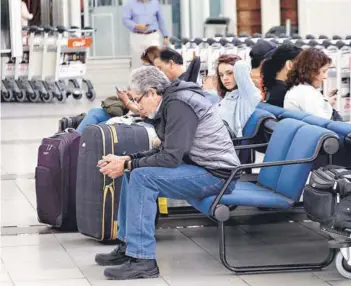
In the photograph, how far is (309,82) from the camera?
809 cm

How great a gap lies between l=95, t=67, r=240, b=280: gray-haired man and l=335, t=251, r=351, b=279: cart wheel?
840mm

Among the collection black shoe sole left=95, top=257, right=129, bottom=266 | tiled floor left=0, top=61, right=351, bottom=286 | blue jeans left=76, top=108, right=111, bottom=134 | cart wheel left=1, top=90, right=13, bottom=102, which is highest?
blue jeans left=76, top=108, right=111, bottom=134

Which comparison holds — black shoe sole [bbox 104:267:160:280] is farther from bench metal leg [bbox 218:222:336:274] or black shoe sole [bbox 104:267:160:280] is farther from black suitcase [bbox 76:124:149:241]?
black suitcase [bbox 76:124:149:241]

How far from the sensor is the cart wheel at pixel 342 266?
6.71 metres

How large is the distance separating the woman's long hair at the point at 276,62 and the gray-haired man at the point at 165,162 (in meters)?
1.97

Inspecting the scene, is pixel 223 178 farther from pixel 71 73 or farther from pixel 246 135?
pixel 71 73

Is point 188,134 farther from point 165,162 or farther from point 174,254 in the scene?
point 174,254

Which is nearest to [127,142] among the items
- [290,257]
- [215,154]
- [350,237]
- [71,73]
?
[215,154]

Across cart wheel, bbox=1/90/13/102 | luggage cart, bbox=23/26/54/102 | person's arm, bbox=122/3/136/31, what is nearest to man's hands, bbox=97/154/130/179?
luggage cart, bbox=23/26/54/102

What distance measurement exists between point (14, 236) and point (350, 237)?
284cm

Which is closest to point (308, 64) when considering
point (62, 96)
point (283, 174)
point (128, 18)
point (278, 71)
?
point (278, 71)

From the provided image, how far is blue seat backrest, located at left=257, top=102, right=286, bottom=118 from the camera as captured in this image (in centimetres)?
834

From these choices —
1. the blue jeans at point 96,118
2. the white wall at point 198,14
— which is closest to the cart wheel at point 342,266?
the blue jeans at point 96,118

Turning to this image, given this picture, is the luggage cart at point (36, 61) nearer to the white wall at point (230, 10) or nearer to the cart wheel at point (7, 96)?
the cart wheel at point (7, 96)
